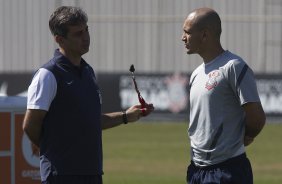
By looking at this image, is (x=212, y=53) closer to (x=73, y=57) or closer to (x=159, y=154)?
(x=73, y=57)

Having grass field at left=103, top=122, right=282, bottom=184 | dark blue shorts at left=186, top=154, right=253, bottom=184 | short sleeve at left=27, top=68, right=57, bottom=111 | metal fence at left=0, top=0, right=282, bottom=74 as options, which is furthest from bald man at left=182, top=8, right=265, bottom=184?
metal fence at left=0, top=0, right=282, bottom=74

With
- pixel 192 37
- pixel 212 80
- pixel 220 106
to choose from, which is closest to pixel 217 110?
pixel 220 106

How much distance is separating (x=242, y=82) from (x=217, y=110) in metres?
0.26

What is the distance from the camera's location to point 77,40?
22.5 ft

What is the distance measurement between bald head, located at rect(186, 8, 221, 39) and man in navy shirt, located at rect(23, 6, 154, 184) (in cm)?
73

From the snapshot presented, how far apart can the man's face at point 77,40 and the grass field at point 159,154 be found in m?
7.72

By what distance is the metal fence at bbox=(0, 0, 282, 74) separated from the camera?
32.7 meters

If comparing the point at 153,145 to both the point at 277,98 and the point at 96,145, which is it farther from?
the point at 96,145

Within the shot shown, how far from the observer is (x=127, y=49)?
3375cm

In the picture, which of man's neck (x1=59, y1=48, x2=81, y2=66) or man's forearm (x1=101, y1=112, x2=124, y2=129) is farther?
man's forearm (x1=101, y1=112, x2=124, y2=129)

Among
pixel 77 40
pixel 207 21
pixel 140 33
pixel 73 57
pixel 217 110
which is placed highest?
pixel 207 21

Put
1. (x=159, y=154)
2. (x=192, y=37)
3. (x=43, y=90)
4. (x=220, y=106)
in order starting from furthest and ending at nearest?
1. (x=159, y=154)
2. (x=192, y=37)
3. (x=220, y=106)
4. (x=43, y=90)

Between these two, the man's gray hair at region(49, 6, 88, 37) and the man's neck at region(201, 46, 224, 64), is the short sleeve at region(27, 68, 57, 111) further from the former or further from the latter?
the man's neck at region(201, 46, 224, 64)

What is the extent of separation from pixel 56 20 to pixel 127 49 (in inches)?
1061
